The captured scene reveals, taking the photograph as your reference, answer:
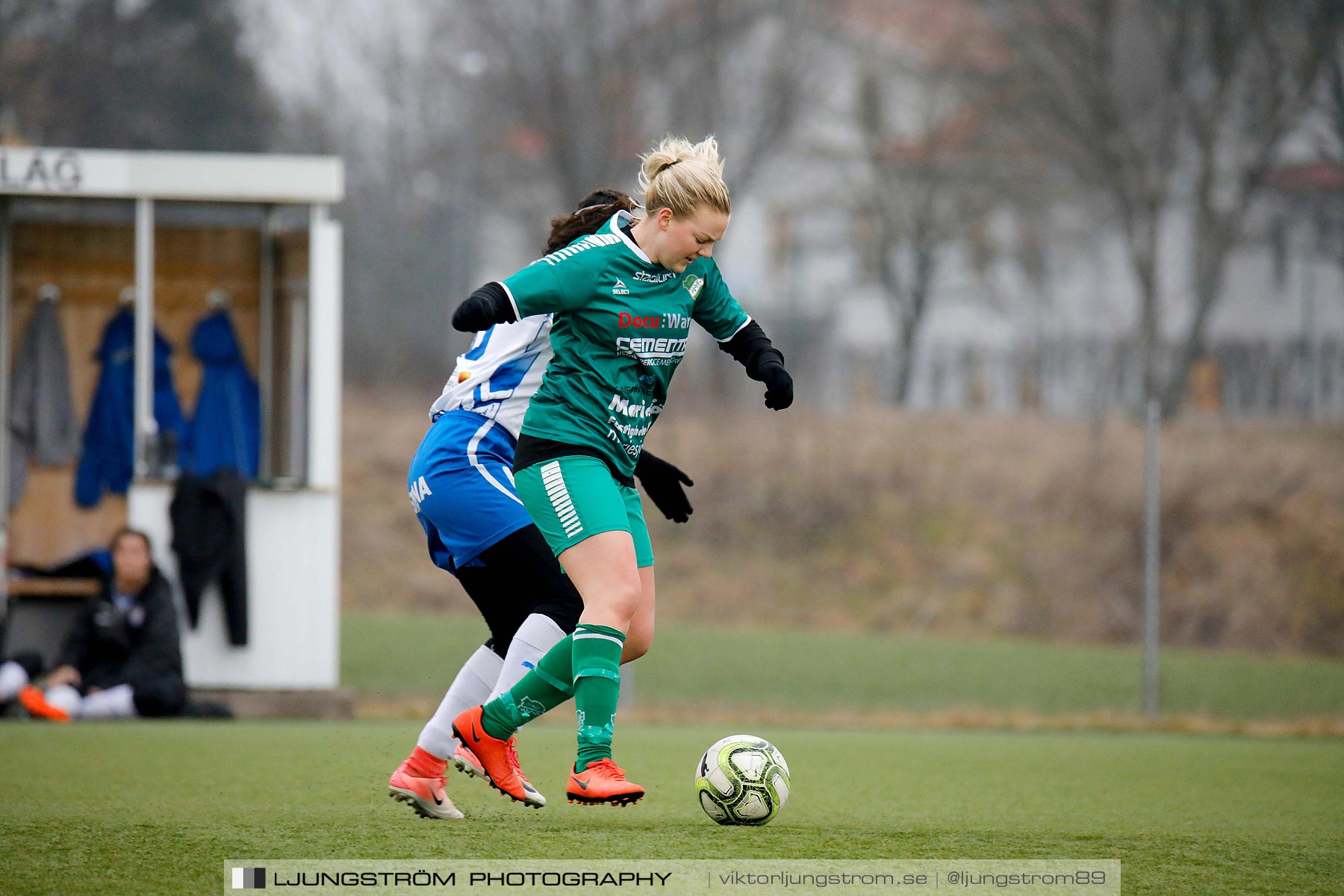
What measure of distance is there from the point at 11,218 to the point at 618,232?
322 inches

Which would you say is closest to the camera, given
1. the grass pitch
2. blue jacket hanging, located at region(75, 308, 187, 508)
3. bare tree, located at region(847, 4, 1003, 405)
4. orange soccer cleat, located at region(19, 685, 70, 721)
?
the grass pitch

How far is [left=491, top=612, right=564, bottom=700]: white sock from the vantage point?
4750 millimetres

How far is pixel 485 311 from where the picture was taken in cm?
408

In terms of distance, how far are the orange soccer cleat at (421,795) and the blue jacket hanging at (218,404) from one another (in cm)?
734

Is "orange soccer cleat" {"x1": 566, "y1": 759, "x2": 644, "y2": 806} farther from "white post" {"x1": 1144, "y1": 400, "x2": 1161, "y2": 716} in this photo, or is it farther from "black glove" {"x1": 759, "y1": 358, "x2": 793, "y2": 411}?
"white post" {"x1": 1144, "y1": 400, "x2": 1161, "y2": 716}

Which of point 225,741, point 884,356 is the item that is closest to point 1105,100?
point 884,356

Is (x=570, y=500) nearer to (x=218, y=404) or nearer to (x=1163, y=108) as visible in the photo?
(x=218, y=404)

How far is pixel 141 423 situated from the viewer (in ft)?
33.0

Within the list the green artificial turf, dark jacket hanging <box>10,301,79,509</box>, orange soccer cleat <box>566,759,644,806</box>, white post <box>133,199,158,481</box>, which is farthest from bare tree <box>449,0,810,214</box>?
orange soccer cleat <box>566,759,644,806</box>

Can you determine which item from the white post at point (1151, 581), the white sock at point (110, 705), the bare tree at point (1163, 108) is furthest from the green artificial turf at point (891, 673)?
the bare tree at point (1163, 108)

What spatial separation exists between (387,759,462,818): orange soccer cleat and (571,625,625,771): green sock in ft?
1.66

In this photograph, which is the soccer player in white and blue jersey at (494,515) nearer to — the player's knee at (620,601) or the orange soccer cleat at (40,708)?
the player's knee at (620,601)

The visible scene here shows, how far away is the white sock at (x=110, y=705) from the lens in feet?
29.6

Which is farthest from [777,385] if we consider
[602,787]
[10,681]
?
[10,681]
